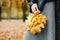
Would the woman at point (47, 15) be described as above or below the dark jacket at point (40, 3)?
below

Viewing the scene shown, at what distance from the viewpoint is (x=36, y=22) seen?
284 centimetres

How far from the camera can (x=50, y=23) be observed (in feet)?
9.43

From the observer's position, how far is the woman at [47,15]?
9.39ft

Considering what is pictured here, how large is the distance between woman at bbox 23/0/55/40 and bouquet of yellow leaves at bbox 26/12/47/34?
5cm

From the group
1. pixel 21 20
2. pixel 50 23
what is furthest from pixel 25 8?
pixel 50 23

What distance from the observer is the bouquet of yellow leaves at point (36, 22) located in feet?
9.33

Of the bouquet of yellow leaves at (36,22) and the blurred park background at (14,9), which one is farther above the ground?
the blurred park background at (14,9)

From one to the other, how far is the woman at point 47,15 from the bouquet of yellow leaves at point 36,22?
0.05 m

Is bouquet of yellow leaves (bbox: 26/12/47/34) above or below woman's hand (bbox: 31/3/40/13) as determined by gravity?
below

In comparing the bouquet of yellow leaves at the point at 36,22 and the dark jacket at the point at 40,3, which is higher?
the dark jacket at the point at 40,3

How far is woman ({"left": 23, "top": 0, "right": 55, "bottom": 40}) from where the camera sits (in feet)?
9.39

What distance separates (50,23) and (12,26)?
0.41 meters

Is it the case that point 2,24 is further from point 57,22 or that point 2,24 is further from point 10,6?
point 57,22

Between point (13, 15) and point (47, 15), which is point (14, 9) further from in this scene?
point (47, 15)
